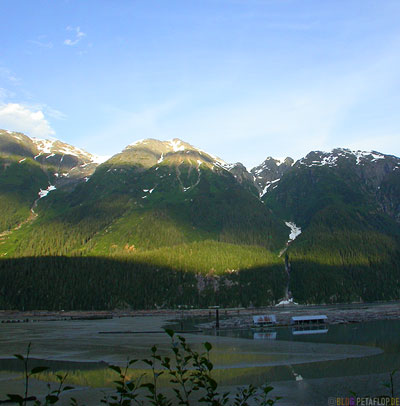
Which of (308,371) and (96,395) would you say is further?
(308,371)

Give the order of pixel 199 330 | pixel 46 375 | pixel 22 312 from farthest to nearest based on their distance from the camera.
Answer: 1. pixel 22 312
2. pixel 199 330
3. pixel 46 375

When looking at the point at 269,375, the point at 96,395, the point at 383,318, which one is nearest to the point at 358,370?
the point at 269,375

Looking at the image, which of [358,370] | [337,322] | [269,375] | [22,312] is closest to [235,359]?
[269,375]

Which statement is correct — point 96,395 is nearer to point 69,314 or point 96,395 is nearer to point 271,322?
point 271,322

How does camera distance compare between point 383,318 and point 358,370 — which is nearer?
point 358,370

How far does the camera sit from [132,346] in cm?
7144

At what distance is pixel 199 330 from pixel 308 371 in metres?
59.0

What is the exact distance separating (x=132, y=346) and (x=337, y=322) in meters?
65.6

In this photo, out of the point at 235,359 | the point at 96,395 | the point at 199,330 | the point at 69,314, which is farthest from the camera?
the point at 69,314

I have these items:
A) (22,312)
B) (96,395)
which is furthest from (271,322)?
(22,312)

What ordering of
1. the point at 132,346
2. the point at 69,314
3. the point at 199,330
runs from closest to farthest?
the point at 132,346
the point at 199,330
the point at 69,314

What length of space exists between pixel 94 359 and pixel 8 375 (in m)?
12.8

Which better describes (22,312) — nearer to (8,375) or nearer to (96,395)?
(8,375)

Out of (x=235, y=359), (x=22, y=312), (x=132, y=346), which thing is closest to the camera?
(x=235, y=359)
